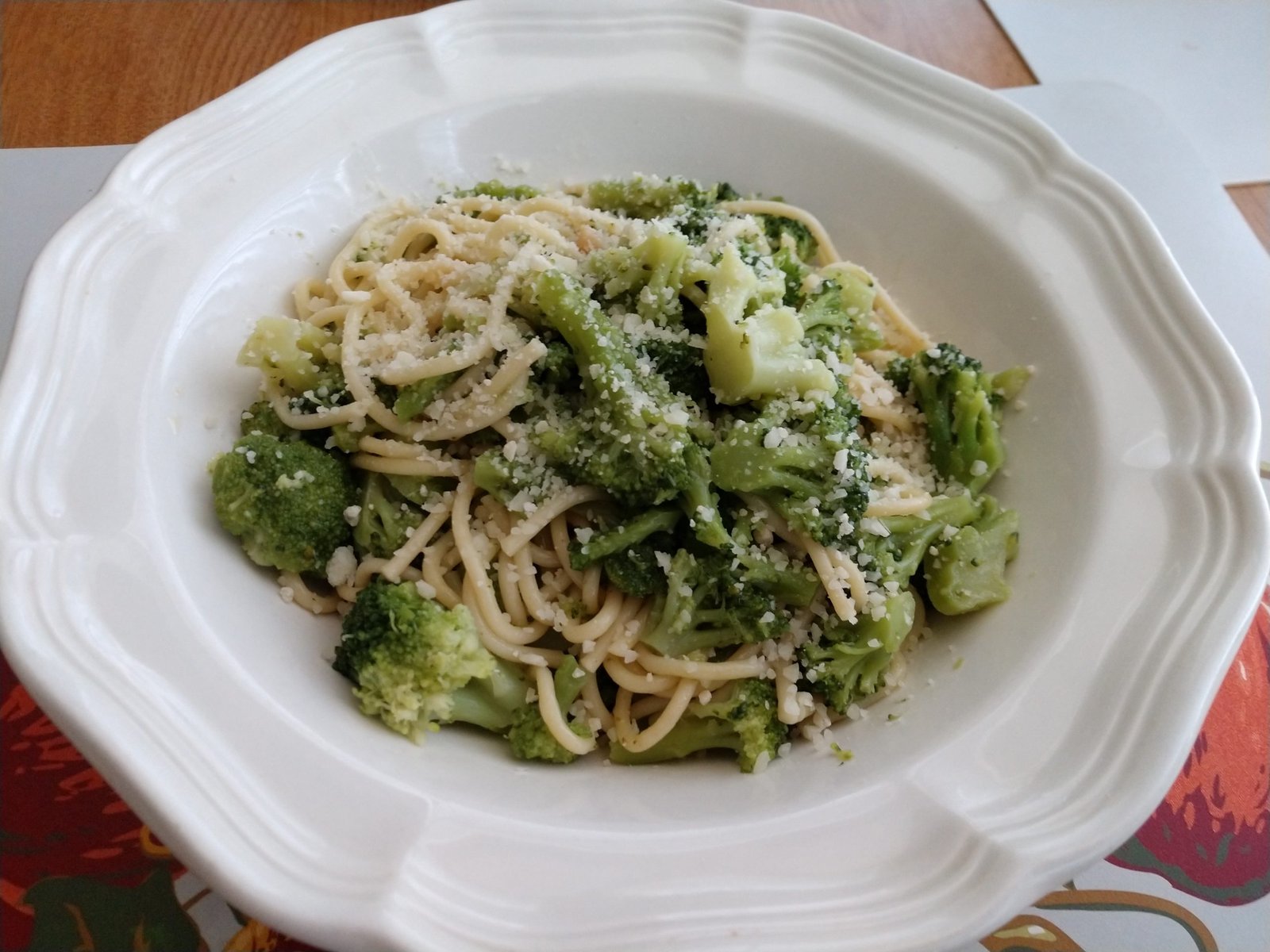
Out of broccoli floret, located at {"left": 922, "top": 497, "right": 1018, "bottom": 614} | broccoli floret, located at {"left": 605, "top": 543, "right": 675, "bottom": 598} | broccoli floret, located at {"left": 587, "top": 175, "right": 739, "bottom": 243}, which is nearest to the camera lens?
broccoli floret, located at {"left": 605, "top": 543, "right": 675, "bottom": 598}

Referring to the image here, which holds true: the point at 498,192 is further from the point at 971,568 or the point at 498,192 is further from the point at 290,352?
the point at 971,568

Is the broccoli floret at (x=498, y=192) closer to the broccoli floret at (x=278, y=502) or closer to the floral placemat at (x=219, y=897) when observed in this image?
the broccoli floret at (x=278, y=502)

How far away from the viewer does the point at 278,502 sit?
2.04 m

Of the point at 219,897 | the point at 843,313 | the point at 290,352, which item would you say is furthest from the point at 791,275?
the point at 219,897

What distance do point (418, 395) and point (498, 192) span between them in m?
0.93

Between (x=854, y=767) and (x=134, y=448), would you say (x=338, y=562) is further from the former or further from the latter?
(x=854, y=767)

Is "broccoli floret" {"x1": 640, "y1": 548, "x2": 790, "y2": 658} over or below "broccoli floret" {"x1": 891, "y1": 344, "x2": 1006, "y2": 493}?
below

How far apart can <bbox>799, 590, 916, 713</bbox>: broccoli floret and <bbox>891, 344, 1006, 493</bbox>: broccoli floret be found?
489 mm

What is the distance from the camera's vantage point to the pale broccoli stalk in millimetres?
2094

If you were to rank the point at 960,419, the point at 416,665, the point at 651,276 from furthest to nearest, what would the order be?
the point at 960,419, the point at 651,276, the point at 416,665

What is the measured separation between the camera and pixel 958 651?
219cm

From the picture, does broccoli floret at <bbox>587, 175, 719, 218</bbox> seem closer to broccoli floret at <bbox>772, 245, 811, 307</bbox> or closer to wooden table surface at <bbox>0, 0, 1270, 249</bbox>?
broccoli floret at <bbox>772, 245, 811, 307</bbox>

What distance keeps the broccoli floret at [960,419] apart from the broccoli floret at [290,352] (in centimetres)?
161

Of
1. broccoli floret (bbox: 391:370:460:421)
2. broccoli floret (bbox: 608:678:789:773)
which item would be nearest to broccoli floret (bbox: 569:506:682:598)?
broccoli floret (bbox: 608:678:789:773)
